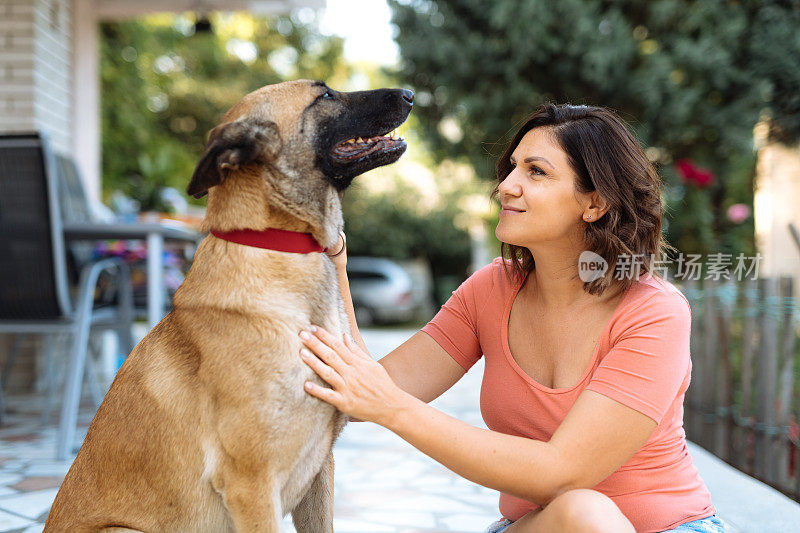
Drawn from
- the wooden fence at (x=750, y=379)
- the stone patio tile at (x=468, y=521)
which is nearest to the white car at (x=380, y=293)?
the wooden fence at (x=750, y=379)

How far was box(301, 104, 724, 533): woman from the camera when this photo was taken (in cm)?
149

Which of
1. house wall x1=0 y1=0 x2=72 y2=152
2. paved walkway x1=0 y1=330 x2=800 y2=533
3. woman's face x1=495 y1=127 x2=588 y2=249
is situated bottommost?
paved walkway x1=0 y1=330 x2=800 y2=533

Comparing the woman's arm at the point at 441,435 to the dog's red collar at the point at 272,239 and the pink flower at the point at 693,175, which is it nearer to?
the dog's red collar at the point at 272,239

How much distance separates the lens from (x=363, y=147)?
5.53 ft

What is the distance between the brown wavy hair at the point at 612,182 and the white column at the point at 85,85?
14.0 feet

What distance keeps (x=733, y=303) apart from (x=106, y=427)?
3325 millimetres

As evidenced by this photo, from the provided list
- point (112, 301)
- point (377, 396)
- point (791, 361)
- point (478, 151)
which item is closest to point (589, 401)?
point (377, 396)

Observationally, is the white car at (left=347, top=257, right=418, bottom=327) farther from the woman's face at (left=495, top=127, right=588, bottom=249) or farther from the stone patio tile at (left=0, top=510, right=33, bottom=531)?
the woman's face at (left=495, top=127, right=588, bottom=249)

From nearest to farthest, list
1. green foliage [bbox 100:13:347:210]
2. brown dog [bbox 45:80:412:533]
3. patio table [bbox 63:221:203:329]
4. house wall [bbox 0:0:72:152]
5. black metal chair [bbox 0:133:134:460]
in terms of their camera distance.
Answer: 1. brown dog [bbox 45:80:412:533]
2. black metal chair [bbox 0:133:134:460]
3. patio table [bbox 63:221:203:329]
4. house wall [bbox 0:0:72:152]
5. green foliage [bbox 100:13:347:210]

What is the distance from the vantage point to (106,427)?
1487 millimetres

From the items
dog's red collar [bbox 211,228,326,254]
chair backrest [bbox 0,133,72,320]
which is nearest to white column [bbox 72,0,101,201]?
chair backrest [bbox 0,133,72,320]

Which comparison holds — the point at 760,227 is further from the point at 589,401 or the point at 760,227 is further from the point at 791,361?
the point at 589,401

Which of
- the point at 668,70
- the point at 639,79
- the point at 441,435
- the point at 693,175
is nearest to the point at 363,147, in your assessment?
the point at 441,435

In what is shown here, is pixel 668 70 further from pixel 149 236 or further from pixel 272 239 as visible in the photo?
pixel 272 239
